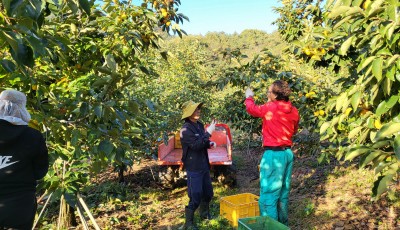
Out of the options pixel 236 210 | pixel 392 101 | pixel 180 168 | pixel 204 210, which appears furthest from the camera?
pixel 180 168

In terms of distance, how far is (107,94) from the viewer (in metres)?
2.02

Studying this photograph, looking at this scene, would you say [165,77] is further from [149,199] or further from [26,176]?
[26,176]

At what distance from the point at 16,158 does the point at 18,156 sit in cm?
2

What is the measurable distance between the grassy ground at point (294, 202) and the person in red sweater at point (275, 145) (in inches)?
33.0

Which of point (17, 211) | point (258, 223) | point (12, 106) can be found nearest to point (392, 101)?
point (258, 223)

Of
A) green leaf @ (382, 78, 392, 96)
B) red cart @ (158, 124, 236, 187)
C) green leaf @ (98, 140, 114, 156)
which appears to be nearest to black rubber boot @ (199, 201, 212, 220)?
red cart @ (158, 124, 236, 187)

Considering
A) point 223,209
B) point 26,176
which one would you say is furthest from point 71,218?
point 26,176

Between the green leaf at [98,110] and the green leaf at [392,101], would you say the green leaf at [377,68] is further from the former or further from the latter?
the green leaf at [98,110]

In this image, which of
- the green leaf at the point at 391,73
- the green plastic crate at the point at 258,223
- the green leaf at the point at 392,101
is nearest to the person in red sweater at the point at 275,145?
the green plastic crate at the point at 258,223

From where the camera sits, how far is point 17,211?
2.29 metres

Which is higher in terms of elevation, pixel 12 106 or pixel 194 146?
pixel 12 106

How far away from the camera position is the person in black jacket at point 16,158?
7.18ft

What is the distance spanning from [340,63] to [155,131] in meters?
3.67

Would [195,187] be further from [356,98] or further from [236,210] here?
[356,98]
